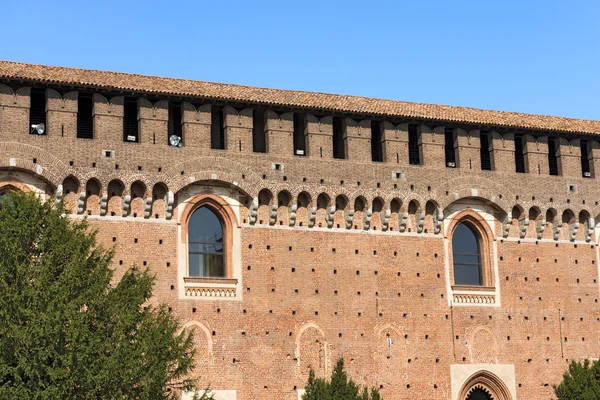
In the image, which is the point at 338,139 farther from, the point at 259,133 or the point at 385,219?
the point at 385,219

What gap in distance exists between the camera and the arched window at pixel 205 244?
23.0 m

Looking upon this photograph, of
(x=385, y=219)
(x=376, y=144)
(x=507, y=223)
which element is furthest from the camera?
(x=507, y=223)

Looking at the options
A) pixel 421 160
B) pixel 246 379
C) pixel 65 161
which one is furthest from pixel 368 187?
pixel 65 161

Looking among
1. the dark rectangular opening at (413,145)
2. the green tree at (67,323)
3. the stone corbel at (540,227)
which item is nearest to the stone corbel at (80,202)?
the green tree at (67,323)

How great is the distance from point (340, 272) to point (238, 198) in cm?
269

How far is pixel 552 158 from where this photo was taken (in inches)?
1053

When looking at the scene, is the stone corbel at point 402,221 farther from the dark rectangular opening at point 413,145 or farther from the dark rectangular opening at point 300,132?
the dark rectangular opening at point 300,132

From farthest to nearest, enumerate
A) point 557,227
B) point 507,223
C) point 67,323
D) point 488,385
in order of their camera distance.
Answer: point 557,227 → point 507,223 → point 488,385 → point 67,323

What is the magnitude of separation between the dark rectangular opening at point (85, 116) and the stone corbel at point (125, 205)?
58.7 inches

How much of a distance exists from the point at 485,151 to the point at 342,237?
14.3ft

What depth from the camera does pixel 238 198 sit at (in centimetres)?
2341

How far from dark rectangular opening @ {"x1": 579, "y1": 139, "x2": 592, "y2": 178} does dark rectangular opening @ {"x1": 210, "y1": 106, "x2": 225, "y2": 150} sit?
8.75 m

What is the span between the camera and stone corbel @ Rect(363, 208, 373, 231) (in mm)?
24281

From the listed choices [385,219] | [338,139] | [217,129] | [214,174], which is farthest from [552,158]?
[214,174]
